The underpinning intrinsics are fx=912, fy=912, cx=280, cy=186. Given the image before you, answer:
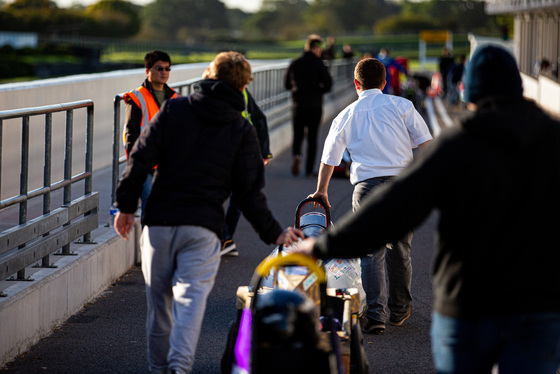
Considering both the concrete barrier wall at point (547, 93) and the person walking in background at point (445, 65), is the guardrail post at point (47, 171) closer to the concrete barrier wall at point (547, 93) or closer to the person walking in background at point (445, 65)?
the concrete barrier wall at point (547, 93)

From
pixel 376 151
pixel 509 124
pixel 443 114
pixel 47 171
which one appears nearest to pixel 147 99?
pixel 47 171

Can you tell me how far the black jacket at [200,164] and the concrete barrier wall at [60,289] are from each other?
1316 mm

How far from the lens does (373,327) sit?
19.9ft

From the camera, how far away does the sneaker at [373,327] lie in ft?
19.9

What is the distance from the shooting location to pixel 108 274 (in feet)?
24.2

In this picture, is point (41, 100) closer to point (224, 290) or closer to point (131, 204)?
point (224, 290)

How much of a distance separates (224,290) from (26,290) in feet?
6.99

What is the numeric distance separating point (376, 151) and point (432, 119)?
2040 centimetres

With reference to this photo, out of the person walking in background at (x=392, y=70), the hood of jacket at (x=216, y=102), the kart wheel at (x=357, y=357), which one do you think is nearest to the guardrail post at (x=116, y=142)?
the hood of jacket at (x=216, y=102)

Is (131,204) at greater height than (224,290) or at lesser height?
greater

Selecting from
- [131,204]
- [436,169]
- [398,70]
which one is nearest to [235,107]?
[131,204]

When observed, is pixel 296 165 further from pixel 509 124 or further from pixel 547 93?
→ pixel 547 93

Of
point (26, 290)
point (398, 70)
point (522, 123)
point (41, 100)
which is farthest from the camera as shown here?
point (398, 70)

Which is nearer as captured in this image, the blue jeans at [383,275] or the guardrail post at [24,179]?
the guardrail post at [24,179]
